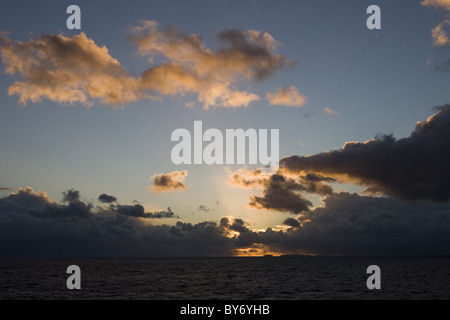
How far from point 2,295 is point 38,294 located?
584 cm
